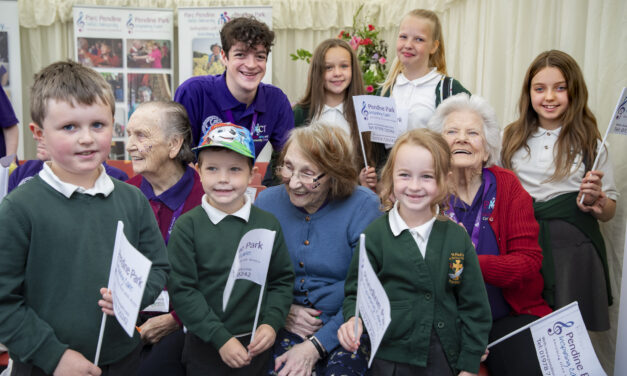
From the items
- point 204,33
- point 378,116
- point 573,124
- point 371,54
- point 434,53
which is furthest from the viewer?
point 204,33

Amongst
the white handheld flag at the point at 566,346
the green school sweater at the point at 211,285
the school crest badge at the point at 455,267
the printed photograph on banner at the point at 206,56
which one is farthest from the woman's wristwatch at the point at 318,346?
the printed photograph on banner at the point at 206,56

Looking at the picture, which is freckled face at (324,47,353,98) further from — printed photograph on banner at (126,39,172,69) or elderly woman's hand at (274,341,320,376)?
printed photograph on banner at (126,39,172,69)

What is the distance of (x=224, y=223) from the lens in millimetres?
1906

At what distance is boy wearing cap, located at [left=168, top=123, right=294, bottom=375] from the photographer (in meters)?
1.79

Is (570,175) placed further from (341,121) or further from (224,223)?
(224,223)

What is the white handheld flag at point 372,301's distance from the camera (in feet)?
4.54

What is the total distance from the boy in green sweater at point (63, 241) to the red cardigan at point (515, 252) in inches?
57.2

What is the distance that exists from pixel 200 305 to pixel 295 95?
226 inches

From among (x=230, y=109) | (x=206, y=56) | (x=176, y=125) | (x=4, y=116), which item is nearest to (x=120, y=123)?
(x=206, y=56)

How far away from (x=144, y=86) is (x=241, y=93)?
4366 millimetres

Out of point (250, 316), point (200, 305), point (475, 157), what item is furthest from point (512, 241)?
point (200, 305)

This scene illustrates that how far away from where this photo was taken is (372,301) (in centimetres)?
147

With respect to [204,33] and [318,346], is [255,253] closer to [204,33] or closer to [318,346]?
[318,346]

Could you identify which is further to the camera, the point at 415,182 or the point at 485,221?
the point at 485,221
